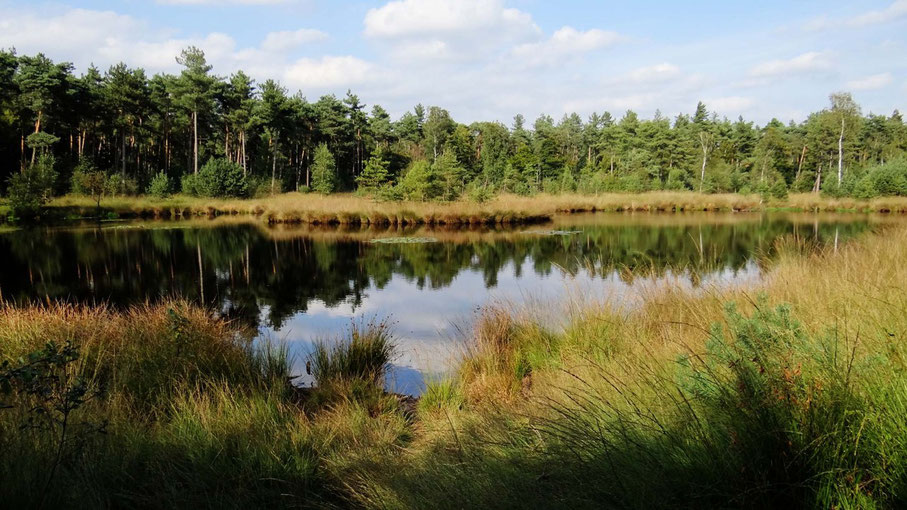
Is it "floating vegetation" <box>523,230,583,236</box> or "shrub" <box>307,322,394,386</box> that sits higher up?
"floating vegetation" <box>523,230,583,236</box>

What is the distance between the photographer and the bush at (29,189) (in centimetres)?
2495

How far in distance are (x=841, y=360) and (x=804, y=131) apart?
224 feet

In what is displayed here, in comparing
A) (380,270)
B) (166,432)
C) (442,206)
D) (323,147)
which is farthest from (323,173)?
(166,432)

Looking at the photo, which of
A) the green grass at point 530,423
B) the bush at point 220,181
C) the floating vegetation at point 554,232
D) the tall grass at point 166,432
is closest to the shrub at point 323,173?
the bush at point 220,181

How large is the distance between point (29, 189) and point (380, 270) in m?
22.3

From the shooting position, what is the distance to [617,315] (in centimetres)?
495

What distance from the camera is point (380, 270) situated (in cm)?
1350

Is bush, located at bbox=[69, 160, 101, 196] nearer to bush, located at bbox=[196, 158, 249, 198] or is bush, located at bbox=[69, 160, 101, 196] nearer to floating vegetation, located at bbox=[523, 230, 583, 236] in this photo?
Answer: bush, located at bbox=[196, 158, 249, 198]

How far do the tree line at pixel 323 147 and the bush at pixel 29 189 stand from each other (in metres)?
0.08

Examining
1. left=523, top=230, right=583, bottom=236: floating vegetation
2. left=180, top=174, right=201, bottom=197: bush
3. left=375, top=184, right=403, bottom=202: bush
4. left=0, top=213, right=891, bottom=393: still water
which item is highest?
left=180, top=174, right=201, bottom=197: bush

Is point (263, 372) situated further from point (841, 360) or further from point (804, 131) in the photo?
point (804, 131)

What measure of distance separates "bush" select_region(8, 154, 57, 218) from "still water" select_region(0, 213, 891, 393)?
473cm

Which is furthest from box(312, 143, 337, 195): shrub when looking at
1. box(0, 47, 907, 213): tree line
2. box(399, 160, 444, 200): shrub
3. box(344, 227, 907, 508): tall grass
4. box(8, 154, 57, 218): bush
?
box(344, 227, 907, 508): tall grass

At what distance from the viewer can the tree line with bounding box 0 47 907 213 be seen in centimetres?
3256
